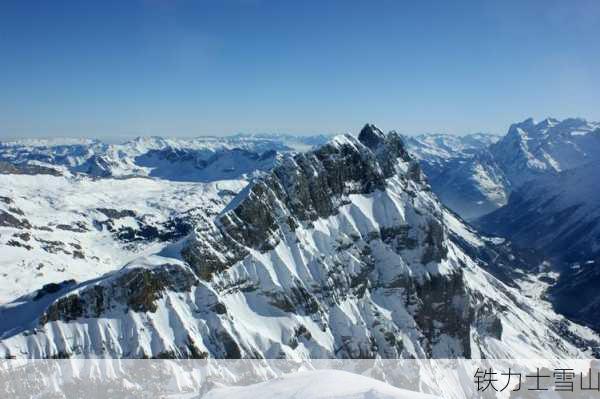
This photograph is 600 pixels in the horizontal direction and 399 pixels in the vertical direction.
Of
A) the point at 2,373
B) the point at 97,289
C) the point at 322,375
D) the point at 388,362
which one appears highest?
the point at 322,375

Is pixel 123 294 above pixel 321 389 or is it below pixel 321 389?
below

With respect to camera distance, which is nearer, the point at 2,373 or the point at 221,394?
the point at 221,394

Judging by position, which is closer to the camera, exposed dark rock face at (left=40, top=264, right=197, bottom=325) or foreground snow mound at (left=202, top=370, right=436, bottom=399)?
foreground snow mound at (left=202, top=370, right=436, bottom=399)

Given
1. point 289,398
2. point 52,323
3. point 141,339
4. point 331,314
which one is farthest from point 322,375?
point 331,314

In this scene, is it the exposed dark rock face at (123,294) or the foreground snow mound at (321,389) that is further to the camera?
the exposed dark rock face at (123,294)

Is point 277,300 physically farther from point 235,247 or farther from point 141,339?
point 141,339

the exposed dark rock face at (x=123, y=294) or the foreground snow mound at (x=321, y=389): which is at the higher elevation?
the foreground snow mound at (x=321, y=389)

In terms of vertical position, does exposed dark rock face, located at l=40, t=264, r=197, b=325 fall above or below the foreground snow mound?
below

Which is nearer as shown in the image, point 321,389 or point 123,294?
point 321,389
